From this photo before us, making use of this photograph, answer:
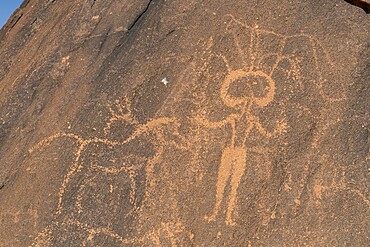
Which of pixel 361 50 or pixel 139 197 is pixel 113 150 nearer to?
pixel 139 197

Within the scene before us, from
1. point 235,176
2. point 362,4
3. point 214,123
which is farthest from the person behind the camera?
point 362,4

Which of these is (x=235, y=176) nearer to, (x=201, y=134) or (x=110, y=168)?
(x=201, y=134)

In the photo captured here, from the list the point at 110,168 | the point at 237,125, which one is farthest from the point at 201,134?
the point at 110,168

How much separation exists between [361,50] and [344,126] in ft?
1.50

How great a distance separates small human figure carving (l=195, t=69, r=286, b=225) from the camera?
3184mm

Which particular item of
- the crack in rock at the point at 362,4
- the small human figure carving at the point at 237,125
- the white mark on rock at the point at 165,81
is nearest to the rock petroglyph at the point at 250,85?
the small human figure carving at the point at 237,125

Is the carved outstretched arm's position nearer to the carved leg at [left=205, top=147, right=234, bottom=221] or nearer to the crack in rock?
the carved leg at [left=205, top=147, right=234, bottom=221]

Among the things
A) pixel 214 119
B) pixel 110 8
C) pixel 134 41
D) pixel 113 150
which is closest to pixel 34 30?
pixel 110 8

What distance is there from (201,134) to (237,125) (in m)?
0.21

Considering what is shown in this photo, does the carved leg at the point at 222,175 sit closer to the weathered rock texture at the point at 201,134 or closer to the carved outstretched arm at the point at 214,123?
the weathered rock texture at the point at 201,134

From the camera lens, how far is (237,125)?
3281 mm

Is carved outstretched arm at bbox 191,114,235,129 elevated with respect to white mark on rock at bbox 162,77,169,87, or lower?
lower

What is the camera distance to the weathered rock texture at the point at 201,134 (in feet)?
10.2

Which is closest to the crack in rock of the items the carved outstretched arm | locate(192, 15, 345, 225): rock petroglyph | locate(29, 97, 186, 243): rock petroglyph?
locate(192, 15, 345, 225): rock petroglyph
